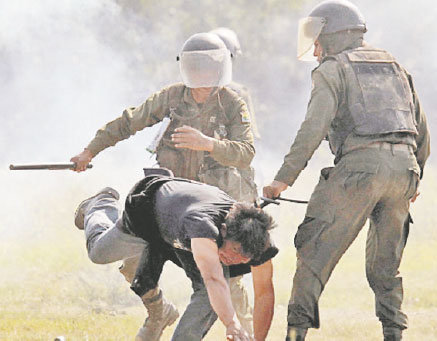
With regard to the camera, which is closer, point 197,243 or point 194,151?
point 197,243

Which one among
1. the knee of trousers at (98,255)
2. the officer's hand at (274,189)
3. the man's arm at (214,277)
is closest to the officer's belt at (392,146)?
the officer's hand at (274,189)

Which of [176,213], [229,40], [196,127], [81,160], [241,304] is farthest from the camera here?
[229,40]

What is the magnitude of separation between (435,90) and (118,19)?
6117 mm

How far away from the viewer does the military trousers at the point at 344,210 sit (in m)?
6.89

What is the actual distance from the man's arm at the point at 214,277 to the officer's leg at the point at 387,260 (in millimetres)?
1681

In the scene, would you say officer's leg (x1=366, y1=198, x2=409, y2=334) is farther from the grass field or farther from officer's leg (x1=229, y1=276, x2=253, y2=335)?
the grass field

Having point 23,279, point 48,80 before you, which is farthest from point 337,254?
point 48,80

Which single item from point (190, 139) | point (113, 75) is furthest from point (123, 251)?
point (113, 75)

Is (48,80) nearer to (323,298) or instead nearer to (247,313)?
(323,298)

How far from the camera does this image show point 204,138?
7395 millimetres

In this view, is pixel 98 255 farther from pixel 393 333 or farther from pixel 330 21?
pixel 330 21

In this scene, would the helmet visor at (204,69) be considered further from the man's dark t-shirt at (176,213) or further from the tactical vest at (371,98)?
the man's dark t-shirt at (176,213)

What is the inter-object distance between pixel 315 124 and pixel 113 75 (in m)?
10.6

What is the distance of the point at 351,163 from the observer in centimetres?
695
